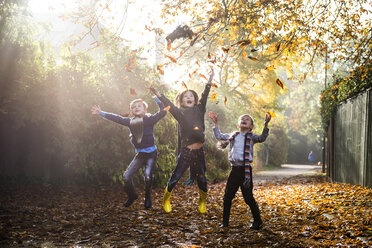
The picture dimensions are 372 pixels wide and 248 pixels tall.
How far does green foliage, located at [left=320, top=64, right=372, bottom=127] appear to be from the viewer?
898 cm

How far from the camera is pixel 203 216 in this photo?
6891mm

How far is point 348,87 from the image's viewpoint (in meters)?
10.4

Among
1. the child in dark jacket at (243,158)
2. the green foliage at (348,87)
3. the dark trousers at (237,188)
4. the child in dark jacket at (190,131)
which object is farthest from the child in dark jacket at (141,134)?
the green foliage at (348,87)

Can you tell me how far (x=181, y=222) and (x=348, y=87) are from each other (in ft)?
22.4

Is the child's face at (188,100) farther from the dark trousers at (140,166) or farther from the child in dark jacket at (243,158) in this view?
the dark trousers at (140,166)

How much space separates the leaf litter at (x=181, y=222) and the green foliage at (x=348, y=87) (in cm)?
266

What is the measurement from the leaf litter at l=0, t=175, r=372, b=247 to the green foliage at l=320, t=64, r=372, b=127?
266cm

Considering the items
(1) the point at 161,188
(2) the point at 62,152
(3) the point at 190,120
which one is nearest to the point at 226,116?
(1) the point at 161,188

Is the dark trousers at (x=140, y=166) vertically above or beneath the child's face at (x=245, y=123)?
beneath

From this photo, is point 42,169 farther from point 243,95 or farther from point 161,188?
point 243,95

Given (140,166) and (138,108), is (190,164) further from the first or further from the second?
(138,108)

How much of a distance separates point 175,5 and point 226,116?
12.0 metres

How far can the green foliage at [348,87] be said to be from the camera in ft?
29.5

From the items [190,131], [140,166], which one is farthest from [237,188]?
[140,166]
